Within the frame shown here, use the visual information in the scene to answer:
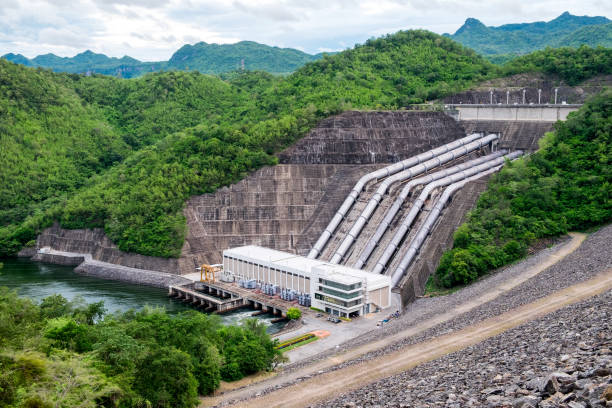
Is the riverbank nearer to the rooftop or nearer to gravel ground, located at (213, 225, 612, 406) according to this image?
the rooftop

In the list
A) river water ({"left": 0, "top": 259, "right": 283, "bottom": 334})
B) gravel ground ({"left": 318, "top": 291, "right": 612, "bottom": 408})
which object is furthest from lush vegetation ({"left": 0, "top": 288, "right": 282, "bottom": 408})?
river water ({"left": 0, "top": 259, "right": 283, "bottom": 334})

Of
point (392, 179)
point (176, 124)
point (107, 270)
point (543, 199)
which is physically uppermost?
point (176, 124)

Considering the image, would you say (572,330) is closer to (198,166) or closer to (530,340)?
(530,340)

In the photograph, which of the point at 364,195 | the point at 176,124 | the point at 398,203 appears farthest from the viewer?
the point at 176,124

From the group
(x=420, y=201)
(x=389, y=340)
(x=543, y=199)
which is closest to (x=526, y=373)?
(x=389, y=340)

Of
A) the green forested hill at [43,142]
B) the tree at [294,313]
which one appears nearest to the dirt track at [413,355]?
the tree at [294,313]

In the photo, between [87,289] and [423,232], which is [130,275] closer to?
[87,289]

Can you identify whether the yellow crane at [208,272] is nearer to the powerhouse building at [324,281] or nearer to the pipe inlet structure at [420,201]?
the powerhouse building at [324,281]

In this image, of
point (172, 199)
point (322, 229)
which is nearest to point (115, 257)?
point (172, 199)
